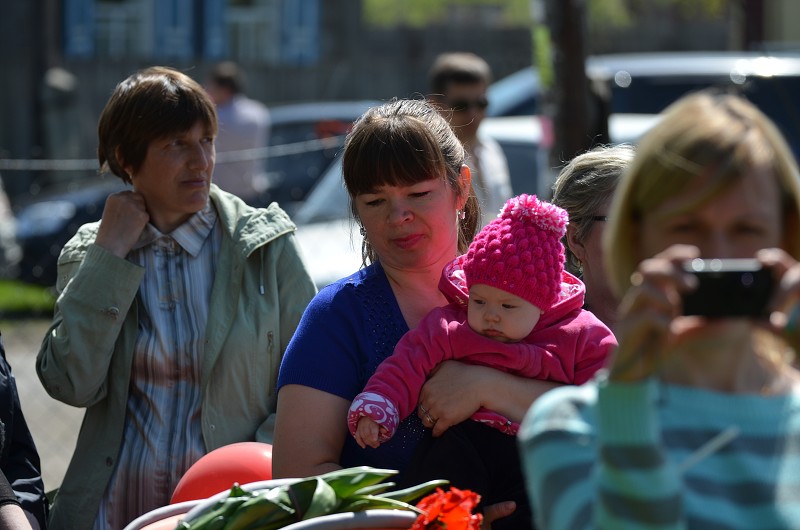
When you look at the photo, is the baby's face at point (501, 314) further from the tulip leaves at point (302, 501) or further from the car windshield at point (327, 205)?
the car windshield at point (327, 205)

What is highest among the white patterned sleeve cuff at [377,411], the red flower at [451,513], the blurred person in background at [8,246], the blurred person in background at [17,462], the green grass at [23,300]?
the white patterned sleeve cuff at [377,411]

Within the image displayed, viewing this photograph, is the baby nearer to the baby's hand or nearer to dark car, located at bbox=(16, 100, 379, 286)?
the baby's hand

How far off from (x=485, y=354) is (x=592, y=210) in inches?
29.3

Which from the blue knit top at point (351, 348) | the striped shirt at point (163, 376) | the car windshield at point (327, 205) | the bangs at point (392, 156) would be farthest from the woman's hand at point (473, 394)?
the car windshield at point (327, 205)

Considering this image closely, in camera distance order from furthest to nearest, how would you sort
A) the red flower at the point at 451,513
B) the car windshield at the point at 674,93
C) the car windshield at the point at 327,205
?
1. the car windshield at the point at 674,93
2. the car windshield at the point at 327,205
3. the red flower at the point at 451,513

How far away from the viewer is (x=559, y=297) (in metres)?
2.70

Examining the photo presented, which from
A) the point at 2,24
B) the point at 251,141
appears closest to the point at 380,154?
the point at 251,141

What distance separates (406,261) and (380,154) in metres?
0.27

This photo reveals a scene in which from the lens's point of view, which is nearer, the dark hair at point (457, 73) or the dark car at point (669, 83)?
the dark hair at point (457, 73)

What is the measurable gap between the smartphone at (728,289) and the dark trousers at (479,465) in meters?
1.06

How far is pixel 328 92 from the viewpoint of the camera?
2217 centimetres

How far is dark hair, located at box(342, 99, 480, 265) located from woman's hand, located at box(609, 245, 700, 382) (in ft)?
4.45

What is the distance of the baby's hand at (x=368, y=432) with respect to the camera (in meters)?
2.52

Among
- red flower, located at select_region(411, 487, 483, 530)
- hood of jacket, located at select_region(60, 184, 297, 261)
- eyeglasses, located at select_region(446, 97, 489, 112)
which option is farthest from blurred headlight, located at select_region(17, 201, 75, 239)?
red flower, located at select_region(411, 487, 483, 530)
